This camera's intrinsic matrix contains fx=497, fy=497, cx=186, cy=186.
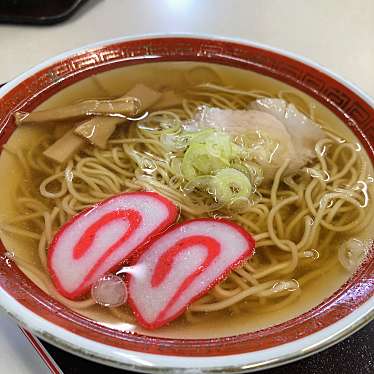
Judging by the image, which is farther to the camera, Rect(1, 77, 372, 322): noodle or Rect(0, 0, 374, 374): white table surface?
Rect(0, 0, 374, 374): white table surface

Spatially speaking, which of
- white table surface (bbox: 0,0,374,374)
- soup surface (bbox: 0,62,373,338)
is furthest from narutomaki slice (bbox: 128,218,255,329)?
white table surface (bbox: 0,0,374,374)

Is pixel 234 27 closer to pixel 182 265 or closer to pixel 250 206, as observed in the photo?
pixel 250 206

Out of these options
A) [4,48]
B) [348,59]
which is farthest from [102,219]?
[348,59]

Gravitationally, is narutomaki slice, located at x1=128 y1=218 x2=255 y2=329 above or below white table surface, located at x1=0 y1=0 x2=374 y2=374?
below

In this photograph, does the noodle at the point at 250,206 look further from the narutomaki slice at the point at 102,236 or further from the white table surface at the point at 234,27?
the white table surface at the point at 234,27

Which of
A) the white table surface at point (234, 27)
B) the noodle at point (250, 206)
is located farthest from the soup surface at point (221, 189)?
the white table surface at point (234, 27)

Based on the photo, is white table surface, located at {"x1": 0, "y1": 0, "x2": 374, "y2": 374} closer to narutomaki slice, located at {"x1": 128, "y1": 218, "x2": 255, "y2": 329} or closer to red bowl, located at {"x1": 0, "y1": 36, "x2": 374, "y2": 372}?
red bowl, located at {"x1": 0, "y1": 36, "x2": 374, "y2": 372}

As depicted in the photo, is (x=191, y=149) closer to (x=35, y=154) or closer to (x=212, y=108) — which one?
(x=212, y=108)
